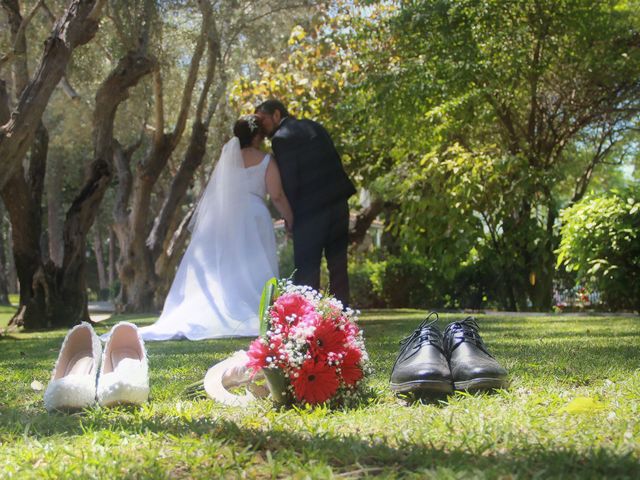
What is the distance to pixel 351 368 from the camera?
3707 millimetres

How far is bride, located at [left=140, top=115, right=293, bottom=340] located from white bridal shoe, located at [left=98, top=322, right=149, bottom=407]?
14.0 feet

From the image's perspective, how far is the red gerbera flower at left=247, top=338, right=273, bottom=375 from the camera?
3674 millimetres

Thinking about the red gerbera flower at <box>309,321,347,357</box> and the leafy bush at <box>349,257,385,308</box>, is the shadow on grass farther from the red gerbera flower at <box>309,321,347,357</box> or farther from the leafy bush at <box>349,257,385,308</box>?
the leafy bush at <box>349,257,385,308</box>

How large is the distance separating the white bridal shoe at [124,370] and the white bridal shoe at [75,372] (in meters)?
0.06

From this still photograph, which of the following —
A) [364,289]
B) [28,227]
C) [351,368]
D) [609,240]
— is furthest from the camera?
[364,289]

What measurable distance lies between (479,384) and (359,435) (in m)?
1.01

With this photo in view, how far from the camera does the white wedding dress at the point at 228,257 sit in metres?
8.94

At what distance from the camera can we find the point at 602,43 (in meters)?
14.3

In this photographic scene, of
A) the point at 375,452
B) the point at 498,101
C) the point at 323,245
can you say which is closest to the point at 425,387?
the point at 375,452

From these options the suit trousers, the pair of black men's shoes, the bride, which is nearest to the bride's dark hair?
the bride

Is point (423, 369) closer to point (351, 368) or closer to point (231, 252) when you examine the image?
point (351, 368)

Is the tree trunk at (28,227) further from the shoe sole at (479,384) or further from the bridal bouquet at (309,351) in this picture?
the shoe sole at (479,384)

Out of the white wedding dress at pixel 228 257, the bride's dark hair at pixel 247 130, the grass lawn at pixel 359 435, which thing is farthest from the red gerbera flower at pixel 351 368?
the bride's dark hair at pixel 247 130

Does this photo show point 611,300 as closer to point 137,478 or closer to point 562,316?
point 562,316
